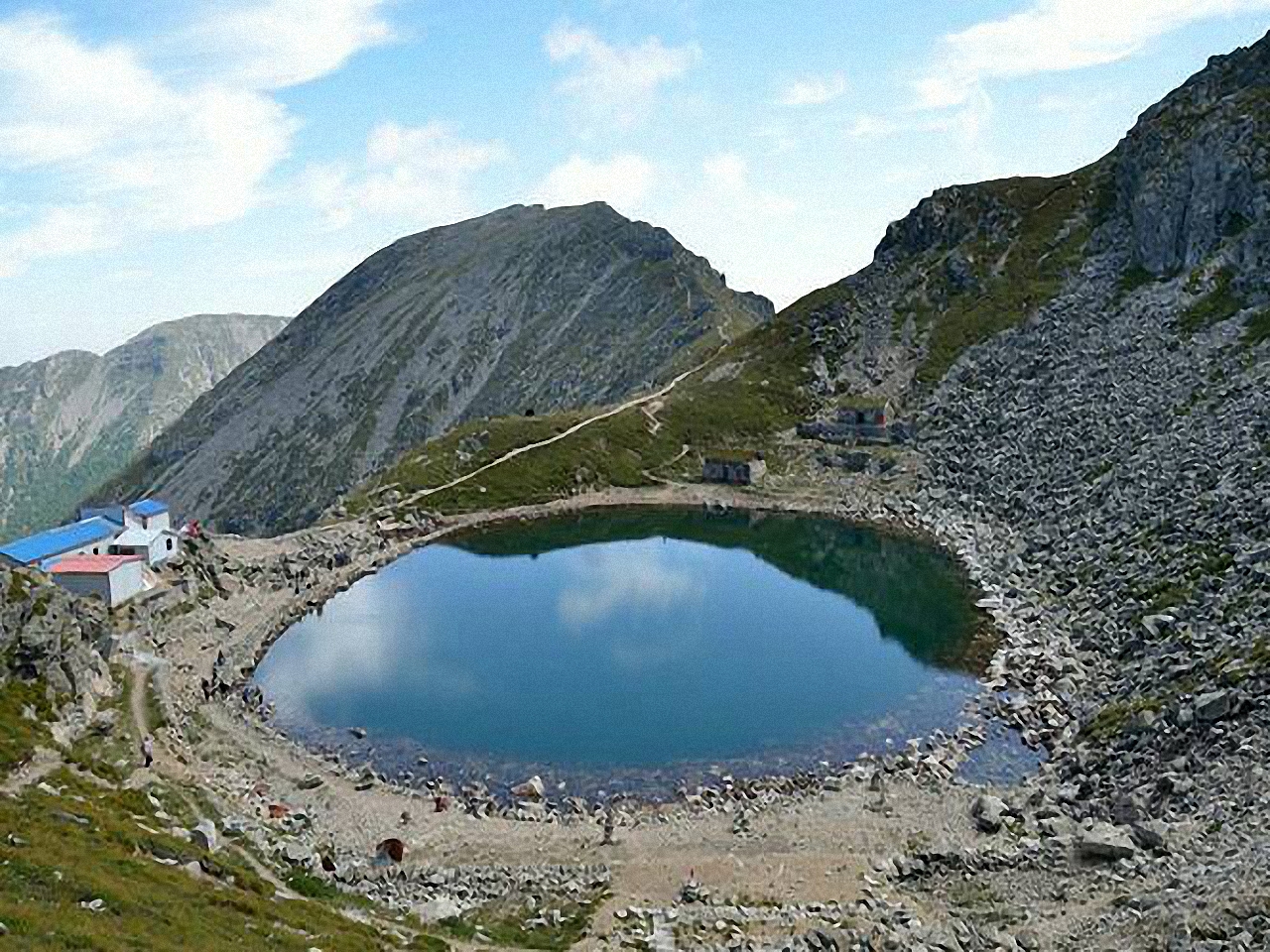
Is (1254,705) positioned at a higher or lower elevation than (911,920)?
higher

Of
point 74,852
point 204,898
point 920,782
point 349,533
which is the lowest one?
point 920,782

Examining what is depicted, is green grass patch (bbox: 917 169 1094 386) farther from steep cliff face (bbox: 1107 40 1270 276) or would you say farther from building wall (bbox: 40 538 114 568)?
building wall (bbox: 40 538 114 568)

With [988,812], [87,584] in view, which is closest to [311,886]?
[988,812]

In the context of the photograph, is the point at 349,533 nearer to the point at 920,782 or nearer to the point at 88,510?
the point at 88,510

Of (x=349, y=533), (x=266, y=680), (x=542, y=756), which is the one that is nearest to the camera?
(x=542, y=756)

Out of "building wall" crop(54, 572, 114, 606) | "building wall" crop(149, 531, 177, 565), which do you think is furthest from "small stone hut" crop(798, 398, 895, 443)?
"building wall" crop(54, 572, 114, 606)

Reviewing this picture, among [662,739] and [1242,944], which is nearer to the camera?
[1242,944]

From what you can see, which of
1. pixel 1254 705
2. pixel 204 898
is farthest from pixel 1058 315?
pixel 204 898

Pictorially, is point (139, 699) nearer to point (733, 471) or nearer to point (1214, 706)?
point (1214, 706)
